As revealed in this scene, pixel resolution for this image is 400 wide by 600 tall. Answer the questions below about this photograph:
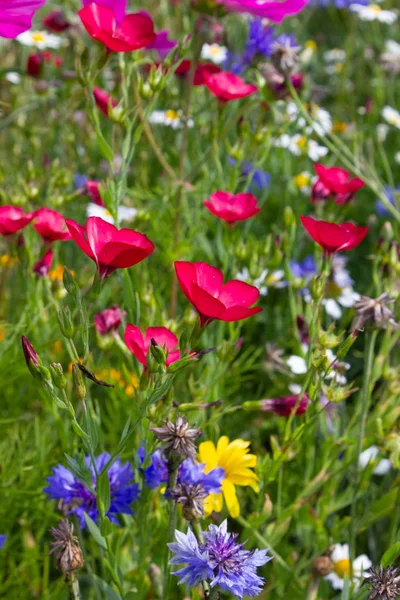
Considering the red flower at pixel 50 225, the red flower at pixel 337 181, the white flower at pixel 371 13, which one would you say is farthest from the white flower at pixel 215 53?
the red flower at pixel 50 225

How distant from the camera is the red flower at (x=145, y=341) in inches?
22.9

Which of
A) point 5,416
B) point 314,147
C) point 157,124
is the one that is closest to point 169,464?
point 5,416

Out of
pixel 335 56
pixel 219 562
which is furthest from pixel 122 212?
pixel 335 56

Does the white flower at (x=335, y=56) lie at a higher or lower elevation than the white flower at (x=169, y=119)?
lower

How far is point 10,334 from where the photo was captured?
3.08 ft

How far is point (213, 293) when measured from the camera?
57cm

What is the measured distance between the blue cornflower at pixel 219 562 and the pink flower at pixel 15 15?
1.26 ft

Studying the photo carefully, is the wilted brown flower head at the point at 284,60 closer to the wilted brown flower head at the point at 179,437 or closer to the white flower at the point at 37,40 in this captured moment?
the wilted brown flower head at the point at 179,437

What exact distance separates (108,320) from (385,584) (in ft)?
1.27

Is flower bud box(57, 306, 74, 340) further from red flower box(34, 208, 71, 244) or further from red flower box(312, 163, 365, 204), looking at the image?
red flower box(312, 163, 365, 204)

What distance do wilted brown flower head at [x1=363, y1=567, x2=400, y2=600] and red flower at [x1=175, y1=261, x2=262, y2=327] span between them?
0.20m

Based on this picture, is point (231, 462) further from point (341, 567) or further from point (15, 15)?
point (15, 15)

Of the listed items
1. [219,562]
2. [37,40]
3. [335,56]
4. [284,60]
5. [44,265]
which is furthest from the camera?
[335,56]

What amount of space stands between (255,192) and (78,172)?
389 mm
